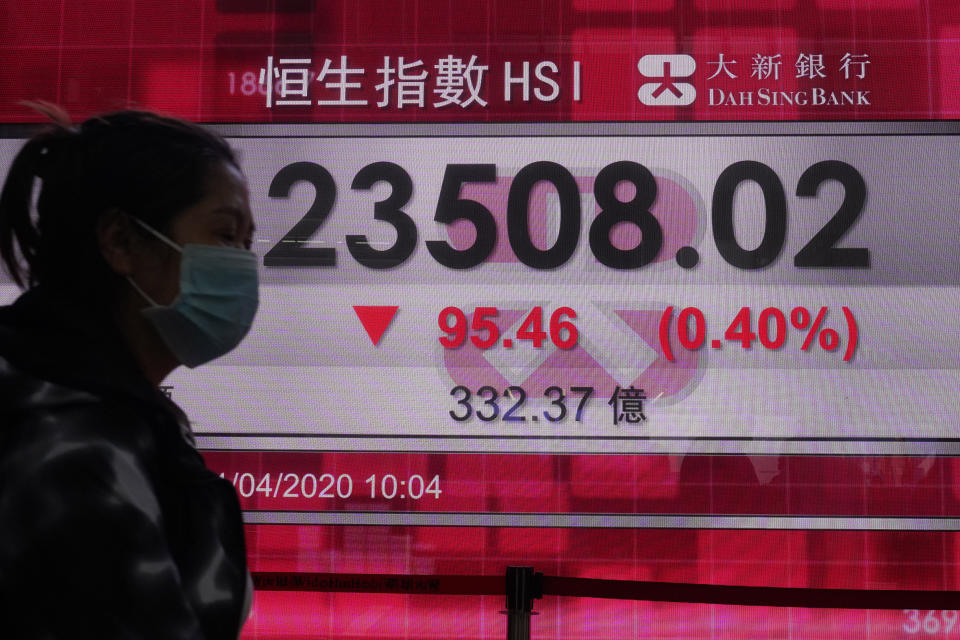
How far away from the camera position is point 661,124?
123 inches

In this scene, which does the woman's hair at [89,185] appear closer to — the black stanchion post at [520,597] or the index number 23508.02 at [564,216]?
the black stanchion post at [520,597]

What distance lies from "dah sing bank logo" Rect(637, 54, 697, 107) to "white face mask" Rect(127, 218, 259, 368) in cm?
224

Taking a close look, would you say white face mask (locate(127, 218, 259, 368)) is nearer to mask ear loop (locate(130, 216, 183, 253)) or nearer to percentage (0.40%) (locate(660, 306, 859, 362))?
mask ear loop (locate(130, 216, 183, 253))

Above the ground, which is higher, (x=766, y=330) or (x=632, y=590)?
(x=766, y=330)

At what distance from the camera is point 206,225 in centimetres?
95

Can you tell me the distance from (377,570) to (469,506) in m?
0.36

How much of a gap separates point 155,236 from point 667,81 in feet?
8.26

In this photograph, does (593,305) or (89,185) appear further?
(593,305)

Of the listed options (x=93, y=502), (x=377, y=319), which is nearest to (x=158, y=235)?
(x=93, y=502)

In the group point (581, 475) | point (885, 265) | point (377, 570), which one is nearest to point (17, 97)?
point (377, 570)

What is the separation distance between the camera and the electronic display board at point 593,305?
2.98 m

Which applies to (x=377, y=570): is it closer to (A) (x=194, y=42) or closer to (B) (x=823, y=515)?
(B) (x=823, y=515)

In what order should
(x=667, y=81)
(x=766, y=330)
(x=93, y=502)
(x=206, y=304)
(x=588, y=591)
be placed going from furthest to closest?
(x=667, y=81)
(x=766, y=330)
(x=588, y=591)
(x=206, y=304)
(x=93, y=502)

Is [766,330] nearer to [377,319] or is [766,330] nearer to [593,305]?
[593,305]
